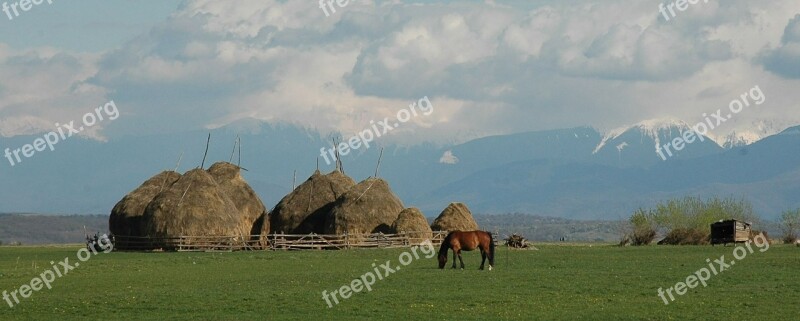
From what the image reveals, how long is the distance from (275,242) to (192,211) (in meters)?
4.76

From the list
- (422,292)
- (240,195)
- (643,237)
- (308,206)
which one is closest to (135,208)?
(240,195)

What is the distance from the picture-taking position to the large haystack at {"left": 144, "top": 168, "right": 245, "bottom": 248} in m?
72.5

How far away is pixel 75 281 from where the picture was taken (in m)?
43.2

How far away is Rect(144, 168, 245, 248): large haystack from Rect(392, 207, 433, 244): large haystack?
872 cm

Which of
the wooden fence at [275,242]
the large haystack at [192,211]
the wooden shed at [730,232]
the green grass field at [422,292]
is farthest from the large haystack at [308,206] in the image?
the green grass field at [422,292]

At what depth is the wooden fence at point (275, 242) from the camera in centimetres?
7200

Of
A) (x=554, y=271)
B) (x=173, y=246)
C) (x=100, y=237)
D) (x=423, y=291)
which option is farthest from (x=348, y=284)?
(x=100, y=237)

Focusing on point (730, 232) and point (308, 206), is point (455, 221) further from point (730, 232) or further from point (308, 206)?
point (730, 232)

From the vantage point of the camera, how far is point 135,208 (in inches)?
3078

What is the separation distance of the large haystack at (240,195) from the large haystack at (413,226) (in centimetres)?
897

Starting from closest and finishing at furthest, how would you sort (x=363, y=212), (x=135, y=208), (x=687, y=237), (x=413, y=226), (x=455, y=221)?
(x=413, y=226) → (x=363, y=212) → (x=135, y=208) → (x=455, y=221) → (x=687, y=237)

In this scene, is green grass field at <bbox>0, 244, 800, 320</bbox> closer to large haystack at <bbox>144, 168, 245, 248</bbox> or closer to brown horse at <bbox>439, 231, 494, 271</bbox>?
brown horse at <bbox>439, 231, 494, 271</bbox>

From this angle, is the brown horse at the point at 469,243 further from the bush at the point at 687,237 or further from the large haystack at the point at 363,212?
the bush at the point at 687,237

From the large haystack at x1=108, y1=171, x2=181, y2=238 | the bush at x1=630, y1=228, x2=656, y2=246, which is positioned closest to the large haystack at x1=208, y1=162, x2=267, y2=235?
the large haystack at x1=108, y1=171, x2=181, y2=238
